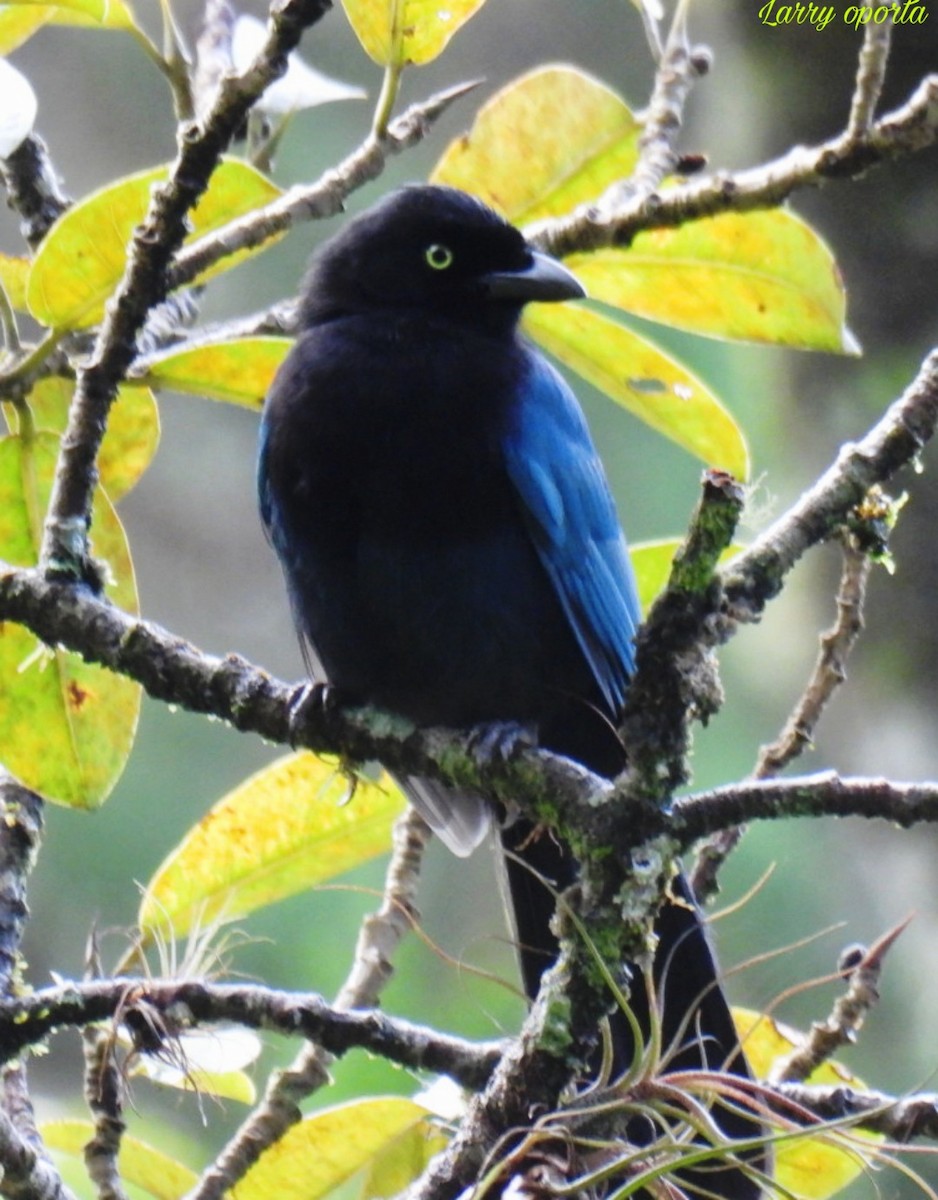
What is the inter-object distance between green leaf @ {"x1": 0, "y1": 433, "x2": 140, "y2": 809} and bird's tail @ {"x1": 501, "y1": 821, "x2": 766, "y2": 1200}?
25.1 inches

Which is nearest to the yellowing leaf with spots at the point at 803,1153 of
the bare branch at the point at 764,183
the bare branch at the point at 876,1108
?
the bare branch at the point at 876,1108

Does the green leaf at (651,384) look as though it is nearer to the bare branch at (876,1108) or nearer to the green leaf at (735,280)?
the green leaf at (735,280)

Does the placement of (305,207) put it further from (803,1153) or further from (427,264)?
(803,1153)

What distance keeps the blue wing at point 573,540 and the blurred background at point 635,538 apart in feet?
0.98

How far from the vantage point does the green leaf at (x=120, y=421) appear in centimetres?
276

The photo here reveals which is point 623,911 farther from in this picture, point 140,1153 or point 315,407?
point 315,407

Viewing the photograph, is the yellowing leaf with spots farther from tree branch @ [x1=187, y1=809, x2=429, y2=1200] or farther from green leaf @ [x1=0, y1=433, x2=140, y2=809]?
green leaf @ [x1=0, y1=433, x2=140, y2=809]

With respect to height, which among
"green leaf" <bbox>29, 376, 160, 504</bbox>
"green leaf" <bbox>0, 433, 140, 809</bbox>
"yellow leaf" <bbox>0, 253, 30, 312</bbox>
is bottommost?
"green leaf" <bbox>0, 433, 140, 809</bbox>

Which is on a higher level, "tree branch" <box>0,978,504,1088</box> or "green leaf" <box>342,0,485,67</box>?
"green leaf" <box>342,0,485,67</box>

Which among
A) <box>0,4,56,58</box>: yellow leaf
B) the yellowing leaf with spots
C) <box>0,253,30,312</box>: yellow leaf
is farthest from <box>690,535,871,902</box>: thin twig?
<box>0,4,56,58</box>: yellow leaf

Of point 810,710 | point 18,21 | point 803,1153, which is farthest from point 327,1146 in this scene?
point 18,21

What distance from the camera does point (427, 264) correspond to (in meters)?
3.17

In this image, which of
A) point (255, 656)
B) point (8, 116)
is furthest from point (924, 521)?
point (255, 656)

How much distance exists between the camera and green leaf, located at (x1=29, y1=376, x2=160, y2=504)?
9.06 ft
